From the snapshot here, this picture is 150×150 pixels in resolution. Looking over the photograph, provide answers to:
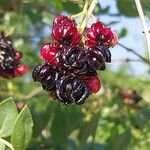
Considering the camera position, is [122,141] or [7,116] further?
[122,141]

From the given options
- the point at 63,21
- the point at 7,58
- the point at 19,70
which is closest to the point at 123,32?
the point at 19,70

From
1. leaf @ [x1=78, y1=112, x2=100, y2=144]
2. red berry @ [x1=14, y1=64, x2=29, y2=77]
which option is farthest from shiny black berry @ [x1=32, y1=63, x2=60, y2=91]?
leaf @ [x1=78, y1=112, x2=100, y2=144]

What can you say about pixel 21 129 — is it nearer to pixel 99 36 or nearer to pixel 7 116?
pixel 7 116

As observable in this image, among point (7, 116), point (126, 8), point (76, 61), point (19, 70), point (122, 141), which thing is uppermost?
point (76, 61)

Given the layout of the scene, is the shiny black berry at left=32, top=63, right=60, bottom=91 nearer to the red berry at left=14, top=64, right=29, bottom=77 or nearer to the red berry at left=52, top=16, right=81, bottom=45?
the red berry at left=52, top=16, right=81, bottom=45

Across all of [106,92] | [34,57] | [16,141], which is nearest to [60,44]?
[16,141]

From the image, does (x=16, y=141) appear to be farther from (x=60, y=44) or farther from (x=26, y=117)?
(x=60, y=44)

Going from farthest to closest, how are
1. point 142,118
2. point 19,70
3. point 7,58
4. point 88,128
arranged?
1. point 142,118
2. point 88,128
3. point 19,70
4. point 7,58

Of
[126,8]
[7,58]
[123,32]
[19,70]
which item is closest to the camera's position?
[7,58]
